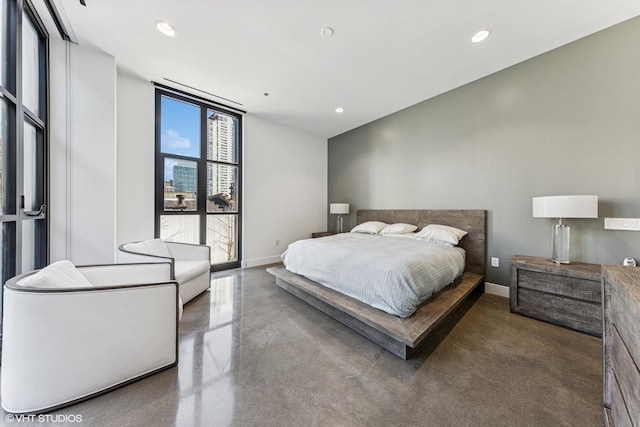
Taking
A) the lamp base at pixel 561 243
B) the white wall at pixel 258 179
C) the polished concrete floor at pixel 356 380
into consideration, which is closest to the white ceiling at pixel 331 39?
the white wall at pixel 258 179

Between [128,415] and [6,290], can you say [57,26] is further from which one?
[128,415]

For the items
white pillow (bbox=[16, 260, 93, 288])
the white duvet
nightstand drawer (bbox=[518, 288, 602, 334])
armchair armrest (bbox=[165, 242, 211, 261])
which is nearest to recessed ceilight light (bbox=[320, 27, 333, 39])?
the white duvet

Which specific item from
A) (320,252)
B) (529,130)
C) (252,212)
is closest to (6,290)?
(320,252)

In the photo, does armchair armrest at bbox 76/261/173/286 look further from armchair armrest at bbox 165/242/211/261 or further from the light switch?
the light switch

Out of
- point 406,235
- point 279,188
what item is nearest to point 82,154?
point 279,188

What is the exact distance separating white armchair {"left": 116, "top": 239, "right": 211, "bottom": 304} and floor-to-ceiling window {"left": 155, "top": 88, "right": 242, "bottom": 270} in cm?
73

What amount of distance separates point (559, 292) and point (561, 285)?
7 cm

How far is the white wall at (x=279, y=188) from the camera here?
14.2 ft

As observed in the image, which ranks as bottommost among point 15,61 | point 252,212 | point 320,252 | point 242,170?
point 320,252

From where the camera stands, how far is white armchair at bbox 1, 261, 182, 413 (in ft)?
3.79

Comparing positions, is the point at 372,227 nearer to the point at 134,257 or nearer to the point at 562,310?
the point at 562,310

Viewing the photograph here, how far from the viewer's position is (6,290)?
117 cm

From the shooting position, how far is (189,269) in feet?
8.57

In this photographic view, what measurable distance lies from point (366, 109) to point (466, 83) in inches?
58.3
